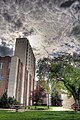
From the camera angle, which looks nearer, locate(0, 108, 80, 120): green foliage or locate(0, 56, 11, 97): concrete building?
locate(0, 108, 80, 120): green foliage

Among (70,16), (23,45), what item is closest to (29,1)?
(70,16)

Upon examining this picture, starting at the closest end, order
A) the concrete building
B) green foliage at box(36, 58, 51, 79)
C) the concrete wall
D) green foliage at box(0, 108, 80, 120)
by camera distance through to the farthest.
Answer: green foliage at box(0, 108, 80, 120) → green foliage at box(36, 58, 51, 79) → the concrete wall → the concrete building

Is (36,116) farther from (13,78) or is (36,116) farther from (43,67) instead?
(13,78)

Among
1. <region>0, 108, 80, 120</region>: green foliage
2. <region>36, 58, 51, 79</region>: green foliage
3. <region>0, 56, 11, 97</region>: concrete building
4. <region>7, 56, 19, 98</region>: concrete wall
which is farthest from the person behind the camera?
<region>0, 56, 11, 97</region>: concrete building

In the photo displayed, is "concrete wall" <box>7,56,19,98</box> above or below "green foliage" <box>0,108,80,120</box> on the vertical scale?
above

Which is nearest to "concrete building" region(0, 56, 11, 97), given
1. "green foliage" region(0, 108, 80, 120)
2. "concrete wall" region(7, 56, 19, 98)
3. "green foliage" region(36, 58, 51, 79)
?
"concrete wall" region(7, 56, 19, 98)

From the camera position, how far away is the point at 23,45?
5825 centimetres

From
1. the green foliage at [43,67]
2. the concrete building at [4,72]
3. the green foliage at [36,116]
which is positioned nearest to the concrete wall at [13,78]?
the concrete building at [4,72]

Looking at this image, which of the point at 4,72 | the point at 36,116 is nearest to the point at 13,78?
the point at 4,72

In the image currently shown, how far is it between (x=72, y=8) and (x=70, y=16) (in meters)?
1.78

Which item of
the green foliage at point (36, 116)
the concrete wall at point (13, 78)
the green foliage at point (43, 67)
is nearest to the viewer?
the green foliage at point (36, 116)

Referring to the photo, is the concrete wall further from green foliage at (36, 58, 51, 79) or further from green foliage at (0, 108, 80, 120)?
green foliage at (0, 108, 80, 120)

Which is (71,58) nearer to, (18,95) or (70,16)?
(70,16)

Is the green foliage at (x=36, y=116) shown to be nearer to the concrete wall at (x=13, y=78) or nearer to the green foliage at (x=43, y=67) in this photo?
the green foliage at (x=43, y=67)
